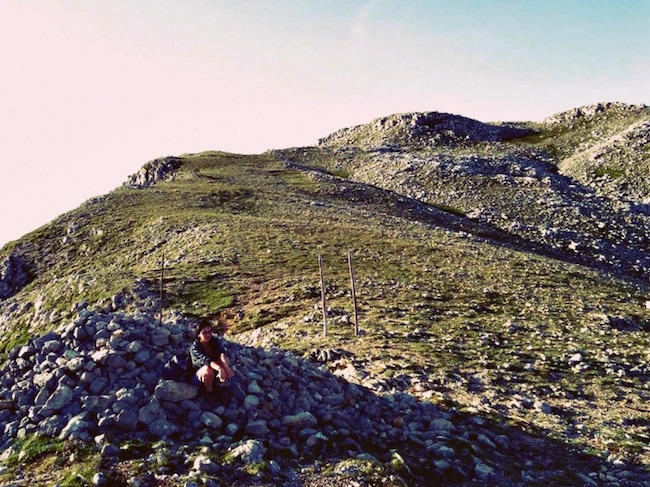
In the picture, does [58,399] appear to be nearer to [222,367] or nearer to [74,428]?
[74,428]

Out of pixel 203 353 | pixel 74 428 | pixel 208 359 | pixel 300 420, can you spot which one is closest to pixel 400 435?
pixel 300 420

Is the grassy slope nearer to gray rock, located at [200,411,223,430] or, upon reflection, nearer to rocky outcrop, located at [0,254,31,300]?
rocky outcrop, located at [0,254,31,300]

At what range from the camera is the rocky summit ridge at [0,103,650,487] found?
31.7ft

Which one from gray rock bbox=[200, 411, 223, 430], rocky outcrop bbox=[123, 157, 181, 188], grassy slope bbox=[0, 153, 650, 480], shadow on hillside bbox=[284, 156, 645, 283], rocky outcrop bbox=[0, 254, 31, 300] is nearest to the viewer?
gray rock bbox=[200, 411, 223, 430]

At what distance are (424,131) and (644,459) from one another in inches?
4772

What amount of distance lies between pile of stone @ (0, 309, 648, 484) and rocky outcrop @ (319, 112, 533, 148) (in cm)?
10975

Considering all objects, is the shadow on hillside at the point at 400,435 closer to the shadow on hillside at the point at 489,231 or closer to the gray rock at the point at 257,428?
the gray rock at the point at 257,428

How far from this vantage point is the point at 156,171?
91.2 meters

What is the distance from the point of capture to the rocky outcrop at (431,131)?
122062 mm

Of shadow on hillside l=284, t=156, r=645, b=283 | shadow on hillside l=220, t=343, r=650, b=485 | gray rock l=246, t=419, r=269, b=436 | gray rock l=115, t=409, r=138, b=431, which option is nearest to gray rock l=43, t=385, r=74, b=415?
gray rock l=115, t=409, r=138, b=431

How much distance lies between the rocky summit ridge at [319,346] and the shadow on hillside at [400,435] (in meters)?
0.05

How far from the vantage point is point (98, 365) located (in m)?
10.8

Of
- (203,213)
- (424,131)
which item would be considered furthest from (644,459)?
(424,131)

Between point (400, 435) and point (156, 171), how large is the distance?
88.2 meters
